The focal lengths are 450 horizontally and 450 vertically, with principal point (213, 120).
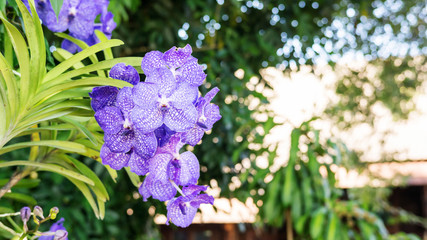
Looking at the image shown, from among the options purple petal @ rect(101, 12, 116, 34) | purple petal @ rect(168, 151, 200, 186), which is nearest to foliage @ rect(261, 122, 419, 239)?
purple petal @ rect(101, 12, 116, 34)

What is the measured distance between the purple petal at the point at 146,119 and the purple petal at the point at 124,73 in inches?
1.9

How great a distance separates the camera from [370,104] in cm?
295

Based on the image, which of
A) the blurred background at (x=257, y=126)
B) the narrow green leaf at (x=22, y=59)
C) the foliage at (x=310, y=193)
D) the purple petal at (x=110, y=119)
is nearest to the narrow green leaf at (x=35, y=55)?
the narrow green leaf at (x=22, y=59)

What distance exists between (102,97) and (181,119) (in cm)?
9

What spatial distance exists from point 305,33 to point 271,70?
0.33 meters

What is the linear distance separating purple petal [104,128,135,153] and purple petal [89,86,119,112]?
0.03 metres

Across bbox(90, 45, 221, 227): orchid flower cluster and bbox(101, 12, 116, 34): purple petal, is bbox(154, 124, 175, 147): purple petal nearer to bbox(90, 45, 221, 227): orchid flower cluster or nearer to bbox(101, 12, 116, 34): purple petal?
bbox(90, 45, 221, 227): orchid flower cluster

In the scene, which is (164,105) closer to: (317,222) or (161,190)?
(161,190)

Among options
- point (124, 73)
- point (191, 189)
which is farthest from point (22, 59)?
point (191, 189)

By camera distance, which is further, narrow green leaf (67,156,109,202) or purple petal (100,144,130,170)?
narrow green leaf (67,156,109,202)

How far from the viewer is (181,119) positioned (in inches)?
17.2

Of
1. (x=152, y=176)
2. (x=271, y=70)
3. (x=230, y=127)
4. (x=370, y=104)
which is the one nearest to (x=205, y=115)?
(x=152, y=176)

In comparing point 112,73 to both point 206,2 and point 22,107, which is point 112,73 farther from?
point 206,2

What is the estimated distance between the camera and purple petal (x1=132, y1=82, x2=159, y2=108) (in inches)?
16.6
